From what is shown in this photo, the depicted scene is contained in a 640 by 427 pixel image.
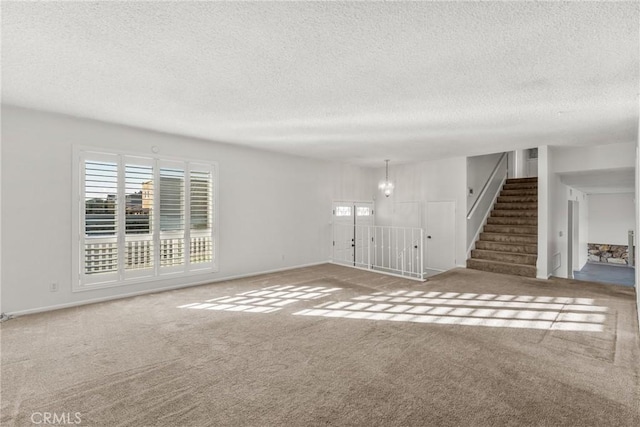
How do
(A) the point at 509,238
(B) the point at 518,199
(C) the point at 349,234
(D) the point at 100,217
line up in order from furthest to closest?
(C) the point at 349,234 → (B) the point at 518,199 → (A) the point at 509,238 → (D) the point at 100,217

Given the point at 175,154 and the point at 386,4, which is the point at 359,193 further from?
the point at 386,4

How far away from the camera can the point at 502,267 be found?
22.1 ft

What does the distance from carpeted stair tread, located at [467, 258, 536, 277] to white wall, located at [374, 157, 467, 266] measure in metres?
0.31

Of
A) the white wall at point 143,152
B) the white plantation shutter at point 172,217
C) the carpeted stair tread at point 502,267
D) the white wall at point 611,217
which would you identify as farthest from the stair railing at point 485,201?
the white plantation shutter at point 172,217

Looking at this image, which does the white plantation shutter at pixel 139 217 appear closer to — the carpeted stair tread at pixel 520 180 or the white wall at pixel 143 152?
the white wall at pixel 143 152

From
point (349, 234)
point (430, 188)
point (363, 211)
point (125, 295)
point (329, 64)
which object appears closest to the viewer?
point (329, 64)

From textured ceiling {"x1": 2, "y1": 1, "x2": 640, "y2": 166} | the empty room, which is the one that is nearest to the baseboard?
the empty room

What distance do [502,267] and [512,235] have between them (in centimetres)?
118

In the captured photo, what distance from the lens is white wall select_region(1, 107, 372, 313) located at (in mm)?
4047

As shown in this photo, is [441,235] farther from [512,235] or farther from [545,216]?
[545,216]

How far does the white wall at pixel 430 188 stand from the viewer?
7.55 m

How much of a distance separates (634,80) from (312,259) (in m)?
6.34

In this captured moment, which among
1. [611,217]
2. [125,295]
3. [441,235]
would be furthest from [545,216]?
[611,217]

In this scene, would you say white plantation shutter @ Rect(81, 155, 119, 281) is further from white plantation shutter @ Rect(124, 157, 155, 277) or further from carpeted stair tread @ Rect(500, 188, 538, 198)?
carpeted stair tread @ Rect(500, 188, 538, 198)
